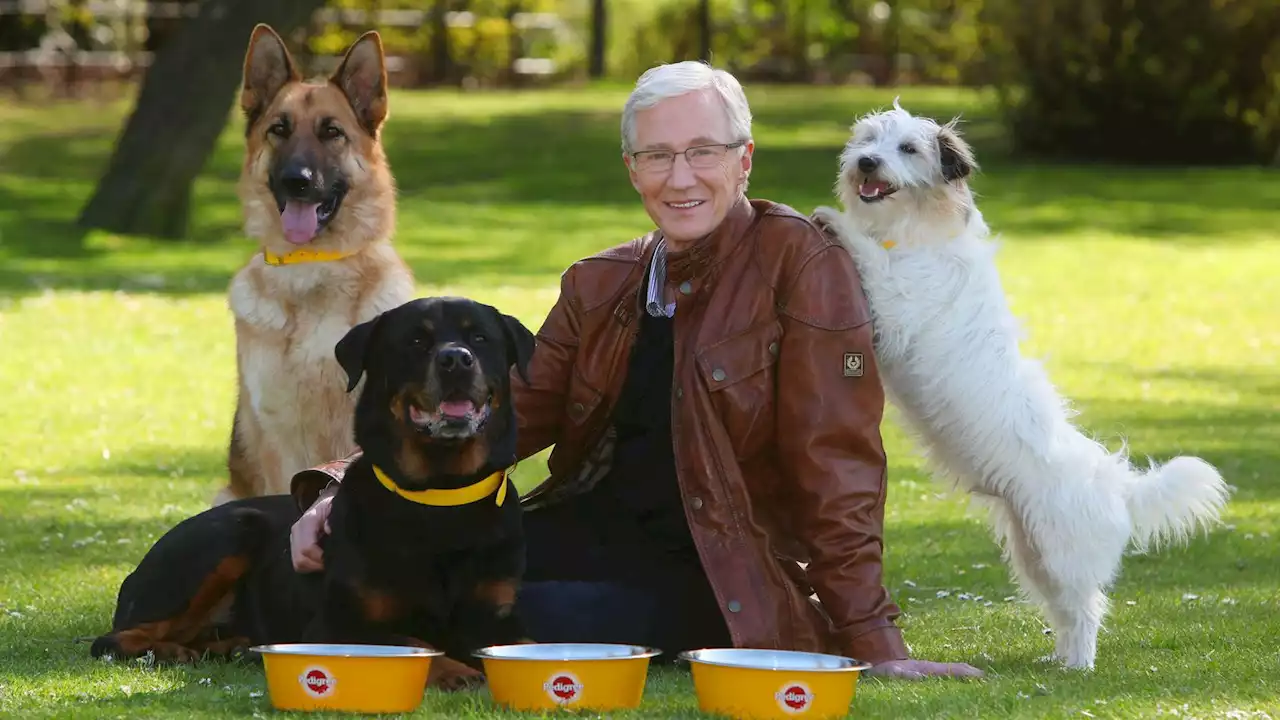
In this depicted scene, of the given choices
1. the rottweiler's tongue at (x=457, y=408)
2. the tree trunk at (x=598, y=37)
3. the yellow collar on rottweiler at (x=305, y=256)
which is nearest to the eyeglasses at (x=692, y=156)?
the rottweiler's tongue at (x=457, y=408)

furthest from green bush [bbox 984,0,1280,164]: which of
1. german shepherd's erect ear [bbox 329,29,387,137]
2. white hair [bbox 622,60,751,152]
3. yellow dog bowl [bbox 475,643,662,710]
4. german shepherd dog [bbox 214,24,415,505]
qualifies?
yellow dog bowl [bbox 475,643,662,710]

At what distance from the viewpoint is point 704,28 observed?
140 ft

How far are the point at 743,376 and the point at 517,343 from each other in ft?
2.18

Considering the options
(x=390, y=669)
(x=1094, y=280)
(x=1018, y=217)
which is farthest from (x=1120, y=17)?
(x=390, y=669)

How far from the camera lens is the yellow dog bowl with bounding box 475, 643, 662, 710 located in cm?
459

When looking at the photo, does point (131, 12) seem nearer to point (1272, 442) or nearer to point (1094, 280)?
point (1094, 280)

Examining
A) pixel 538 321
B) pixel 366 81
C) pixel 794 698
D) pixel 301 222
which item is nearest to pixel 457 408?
pixel 794 698

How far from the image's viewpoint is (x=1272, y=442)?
10641 mm

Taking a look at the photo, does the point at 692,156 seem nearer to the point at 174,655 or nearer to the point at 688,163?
the point at 688,163

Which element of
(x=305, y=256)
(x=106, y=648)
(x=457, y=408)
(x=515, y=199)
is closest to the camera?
(x=457, y=408)

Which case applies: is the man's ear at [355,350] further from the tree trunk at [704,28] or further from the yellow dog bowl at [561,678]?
the tree trunk at [704,28]

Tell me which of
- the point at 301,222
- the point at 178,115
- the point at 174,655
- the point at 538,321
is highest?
the point at 301,222

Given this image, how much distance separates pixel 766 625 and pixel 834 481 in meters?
0.45

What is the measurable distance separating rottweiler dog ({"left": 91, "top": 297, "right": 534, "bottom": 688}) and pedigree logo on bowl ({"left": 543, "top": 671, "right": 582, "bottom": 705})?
490 millimetres
